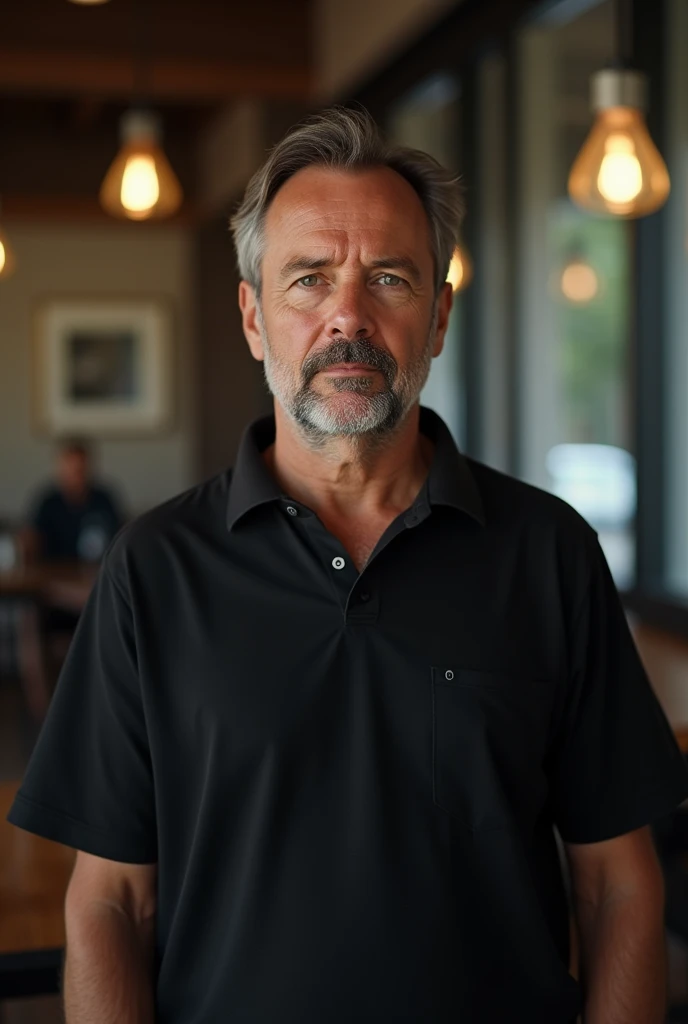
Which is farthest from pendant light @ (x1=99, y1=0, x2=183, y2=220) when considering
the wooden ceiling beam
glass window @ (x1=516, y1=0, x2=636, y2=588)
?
the wooden ceiling beam

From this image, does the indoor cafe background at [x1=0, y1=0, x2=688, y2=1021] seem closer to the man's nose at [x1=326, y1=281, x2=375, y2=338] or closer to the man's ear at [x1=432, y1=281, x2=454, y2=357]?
the man's ear at [x1=432, y1=281, x2=454, y2=357]

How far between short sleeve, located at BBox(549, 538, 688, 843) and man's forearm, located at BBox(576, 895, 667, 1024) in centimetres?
9

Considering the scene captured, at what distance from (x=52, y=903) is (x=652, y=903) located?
2.98 ft

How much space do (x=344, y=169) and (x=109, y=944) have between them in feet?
2.98

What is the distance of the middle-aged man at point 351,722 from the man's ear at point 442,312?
0.18 feet

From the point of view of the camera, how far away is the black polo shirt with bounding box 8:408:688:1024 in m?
1.22

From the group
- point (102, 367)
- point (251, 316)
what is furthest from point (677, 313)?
point (102, 367)

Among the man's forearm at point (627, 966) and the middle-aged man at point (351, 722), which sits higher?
the middle-aged man at point (351, 722)

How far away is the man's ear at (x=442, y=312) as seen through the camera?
1.45 meters

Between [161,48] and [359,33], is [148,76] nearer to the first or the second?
[161,48]

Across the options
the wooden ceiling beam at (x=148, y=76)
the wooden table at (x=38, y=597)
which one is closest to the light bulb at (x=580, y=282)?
the wooden ceiling beam at (x=148, y=76)

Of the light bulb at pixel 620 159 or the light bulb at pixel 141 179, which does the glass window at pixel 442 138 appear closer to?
the light bulb at pixel 141 179

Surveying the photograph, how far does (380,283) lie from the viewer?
1343 mm

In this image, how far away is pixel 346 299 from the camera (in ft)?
4.31
